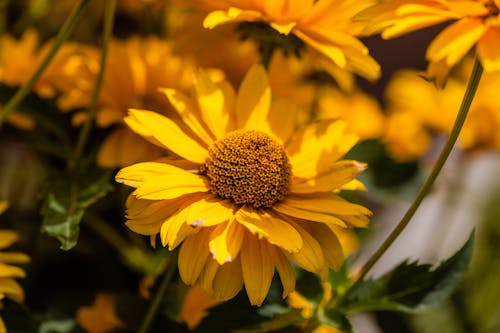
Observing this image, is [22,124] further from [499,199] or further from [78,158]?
[499,199]

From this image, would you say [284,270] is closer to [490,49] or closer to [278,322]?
[278,322]

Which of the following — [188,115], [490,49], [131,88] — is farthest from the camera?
[131,88]

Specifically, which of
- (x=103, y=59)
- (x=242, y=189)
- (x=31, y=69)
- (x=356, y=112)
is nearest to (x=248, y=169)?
(x=242, y=189)

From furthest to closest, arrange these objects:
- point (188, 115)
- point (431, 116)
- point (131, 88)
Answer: point (431, 116), point (131, 88), point (188, 115)

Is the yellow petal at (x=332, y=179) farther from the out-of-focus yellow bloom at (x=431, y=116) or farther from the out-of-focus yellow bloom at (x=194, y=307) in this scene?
the out-of-focus yellow bloom at (x=431, y=116)

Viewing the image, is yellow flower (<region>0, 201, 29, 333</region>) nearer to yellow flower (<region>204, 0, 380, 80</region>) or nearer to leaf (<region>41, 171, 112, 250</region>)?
→ leaf (<region>41, 171, 112, 250</region>)

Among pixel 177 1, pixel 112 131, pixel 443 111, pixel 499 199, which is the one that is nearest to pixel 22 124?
pixel 112 131

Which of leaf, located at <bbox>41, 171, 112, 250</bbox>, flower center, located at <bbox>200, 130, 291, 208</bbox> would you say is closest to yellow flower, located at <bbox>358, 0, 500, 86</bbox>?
flower center, located at <bbox>200, 130, 291, 208</bbox>
